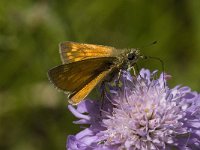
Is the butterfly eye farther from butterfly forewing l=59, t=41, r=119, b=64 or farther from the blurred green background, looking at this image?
the blurred green background

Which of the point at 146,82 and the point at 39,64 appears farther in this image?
the point at 39,64

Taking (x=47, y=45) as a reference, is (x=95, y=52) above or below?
below

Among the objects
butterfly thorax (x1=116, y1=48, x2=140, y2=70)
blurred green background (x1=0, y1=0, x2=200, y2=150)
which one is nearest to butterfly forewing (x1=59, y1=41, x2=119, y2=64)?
butterfly thorax (x1=116, y1=48, x2=140, y2=70)

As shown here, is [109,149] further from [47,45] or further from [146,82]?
[47,45]

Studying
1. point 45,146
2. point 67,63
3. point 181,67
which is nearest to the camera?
point 67,63

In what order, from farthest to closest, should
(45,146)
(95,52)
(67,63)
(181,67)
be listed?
1. (181,67)
2. (45,146)
3. (95,52)
4. (67,63)

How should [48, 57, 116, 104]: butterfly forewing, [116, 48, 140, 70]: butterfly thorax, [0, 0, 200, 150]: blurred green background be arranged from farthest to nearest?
[0, 0, 200, 150]: blurred green background → [116, 48, 140, 70]: butterfly thorax → [48, 57, 116, 104]: butterfly forewing

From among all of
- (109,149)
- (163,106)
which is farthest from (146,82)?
(109,149)

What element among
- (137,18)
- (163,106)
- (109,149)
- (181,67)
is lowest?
(109,149)
